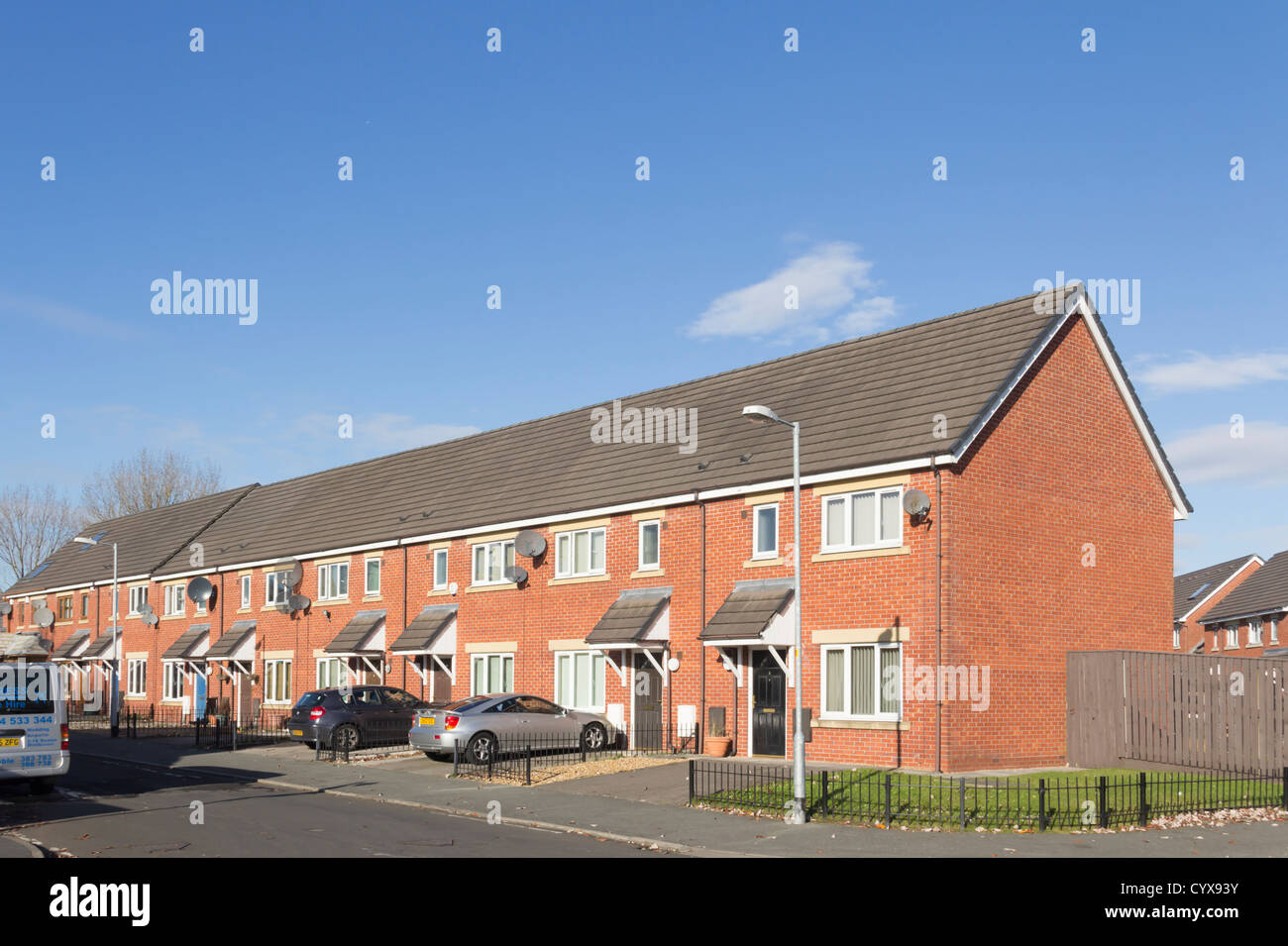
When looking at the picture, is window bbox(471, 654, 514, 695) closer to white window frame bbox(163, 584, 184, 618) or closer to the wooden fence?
the wooden fence

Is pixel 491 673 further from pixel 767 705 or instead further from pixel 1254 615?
pixel 1254 615

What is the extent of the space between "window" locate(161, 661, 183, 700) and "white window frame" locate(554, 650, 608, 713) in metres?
24.8

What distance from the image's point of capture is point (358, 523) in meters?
41.8

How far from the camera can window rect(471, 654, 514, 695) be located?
34125mm

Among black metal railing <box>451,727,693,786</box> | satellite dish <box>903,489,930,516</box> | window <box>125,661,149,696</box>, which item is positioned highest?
satellite dish <box>903,489,930,516</box>

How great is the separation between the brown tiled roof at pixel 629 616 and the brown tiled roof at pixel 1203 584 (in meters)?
49.2

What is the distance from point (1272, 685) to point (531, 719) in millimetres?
15046

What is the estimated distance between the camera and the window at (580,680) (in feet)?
102

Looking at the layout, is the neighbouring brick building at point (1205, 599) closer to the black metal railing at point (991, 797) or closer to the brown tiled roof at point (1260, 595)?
the brown tiled roof at point (1260, 595)

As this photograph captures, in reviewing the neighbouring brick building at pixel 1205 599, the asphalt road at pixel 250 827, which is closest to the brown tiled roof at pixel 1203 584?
the neighbouring brick building at pixel 1205 599

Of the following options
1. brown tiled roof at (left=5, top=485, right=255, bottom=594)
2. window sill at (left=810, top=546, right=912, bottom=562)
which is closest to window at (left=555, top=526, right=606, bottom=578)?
window sill at (left=810, top=546, right=912, bottom=562)

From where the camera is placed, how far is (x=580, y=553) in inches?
1271
